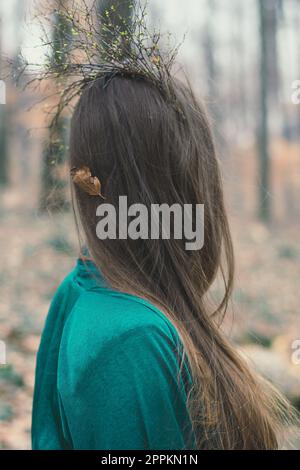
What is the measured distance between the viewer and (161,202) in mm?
1607

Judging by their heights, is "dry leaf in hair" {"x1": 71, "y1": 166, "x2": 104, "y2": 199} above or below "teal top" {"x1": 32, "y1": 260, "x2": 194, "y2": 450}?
above

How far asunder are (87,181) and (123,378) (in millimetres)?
579

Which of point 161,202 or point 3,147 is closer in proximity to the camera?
point 161,202

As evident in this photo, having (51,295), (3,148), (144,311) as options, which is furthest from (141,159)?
(3,148)

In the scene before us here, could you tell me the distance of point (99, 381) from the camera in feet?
4.53

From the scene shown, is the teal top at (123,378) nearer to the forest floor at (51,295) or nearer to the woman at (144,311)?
the woman at (144,311)

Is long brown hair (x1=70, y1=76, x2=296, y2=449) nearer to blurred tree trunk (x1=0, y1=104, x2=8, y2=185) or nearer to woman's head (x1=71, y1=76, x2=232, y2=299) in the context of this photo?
woman's head (x1=71, y1=76, x2=232, y2=299)

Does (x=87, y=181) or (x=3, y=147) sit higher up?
(x=3, y=147)

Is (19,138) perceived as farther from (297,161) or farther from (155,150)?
(155,150)

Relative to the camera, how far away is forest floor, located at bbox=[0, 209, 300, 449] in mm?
4250

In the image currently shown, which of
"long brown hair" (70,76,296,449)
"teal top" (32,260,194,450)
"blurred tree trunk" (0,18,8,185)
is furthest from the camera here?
"blurred tree trunk" (0,18,8,185)

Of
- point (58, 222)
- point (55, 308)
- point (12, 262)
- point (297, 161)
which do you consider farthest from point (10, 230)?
point (297, 161)

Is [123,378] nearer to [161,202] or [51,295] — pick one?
[161,202]

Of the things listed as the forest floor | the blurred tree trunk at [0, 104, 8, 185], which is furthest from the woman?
the blurred tree trunk at [0, 104, 8, 185]
